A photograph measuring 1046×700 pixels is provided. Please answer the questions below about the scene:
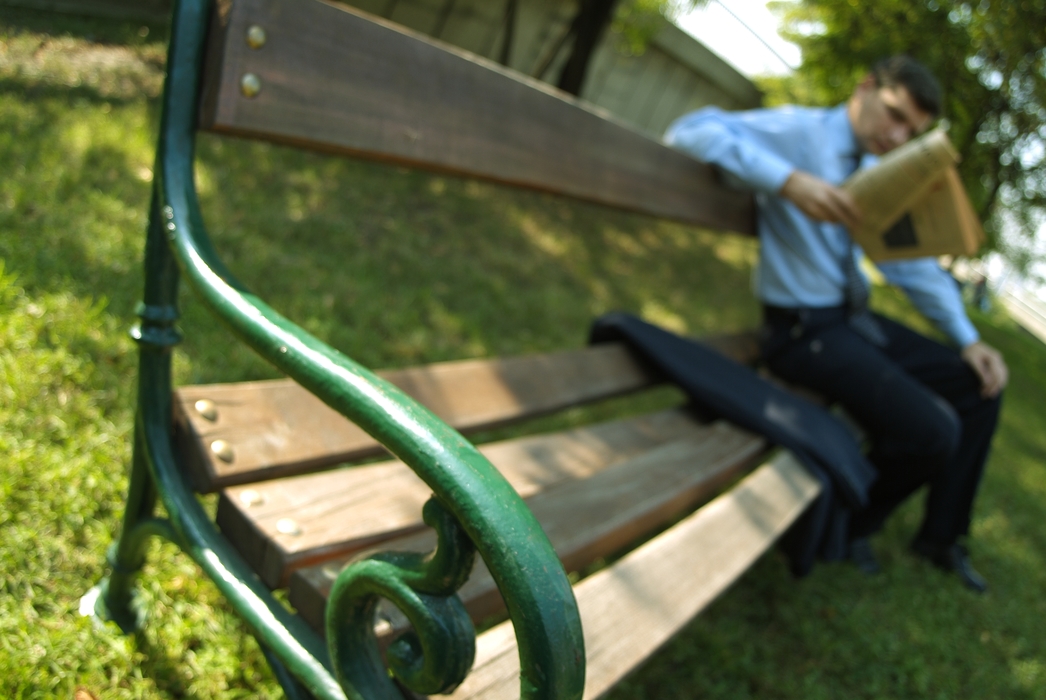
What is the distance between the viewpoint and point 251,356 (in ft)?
7.72

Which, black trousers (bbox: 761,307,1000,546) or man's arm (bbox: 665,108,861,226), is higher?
man's arm (bbox: 665,108,861,226)

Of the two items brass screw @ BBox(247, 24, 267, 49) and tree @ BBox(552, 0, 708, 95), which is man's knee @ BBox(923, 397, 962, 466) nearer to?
brass screw @ BBox(247, 24, 267, 49)

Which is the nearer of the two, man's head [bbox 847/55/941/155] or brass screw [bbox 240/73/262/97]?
brass screw [bbox 240/73/262/97]

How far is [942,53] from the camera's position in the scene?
664cm

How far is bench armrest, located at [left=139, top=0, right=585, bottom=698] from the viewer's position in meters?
0.65

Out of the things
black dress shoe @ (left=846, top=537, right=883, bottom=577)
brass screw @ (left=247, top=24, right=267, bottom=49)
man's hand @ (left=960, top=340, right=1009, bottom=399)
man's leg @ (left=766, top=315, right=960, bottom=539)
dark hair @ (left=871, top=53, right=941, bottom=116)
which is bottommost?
black dress shoe @ (left=846, top=537, right=883, bottom=577)

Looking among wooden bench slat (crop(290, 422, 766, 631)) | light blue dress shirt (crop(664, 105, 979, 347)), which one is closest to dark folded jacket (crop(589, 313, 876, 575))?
wooden bench slat (crop(290, 422, 766, 631))

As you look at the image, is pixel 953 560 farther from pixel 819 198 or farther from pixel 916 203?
pixel 819 198

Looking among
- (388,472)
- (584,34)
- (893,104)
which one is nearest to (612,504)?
(388,472)

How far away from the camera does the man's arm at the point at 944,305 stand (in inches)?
108

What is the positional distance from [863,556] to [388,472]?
7.49ft

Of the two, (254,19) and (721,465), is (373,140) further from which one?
(721,465)

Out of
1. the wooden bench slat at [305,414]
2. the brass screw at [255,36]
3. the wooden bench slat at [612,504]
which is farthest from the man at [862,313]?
the brass screw at [255,36]

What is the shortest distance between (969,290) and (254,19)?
917 inches
